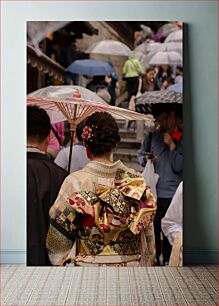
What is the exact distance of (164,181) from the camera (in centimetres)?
541

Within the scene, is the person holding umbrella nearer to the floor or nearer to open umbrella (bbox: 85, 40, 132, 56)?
→ the floor

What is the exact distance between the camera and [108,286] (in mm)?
4742

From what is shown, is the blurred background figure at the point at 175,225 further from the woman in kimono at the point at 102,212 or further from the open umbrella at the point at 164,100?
the open umbrella at the point at 164,100

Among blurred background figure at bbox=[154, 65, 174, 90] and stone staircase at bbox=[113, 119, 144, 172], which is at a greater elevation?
blurred background figure at bbox=[154, 65, 174, 90]

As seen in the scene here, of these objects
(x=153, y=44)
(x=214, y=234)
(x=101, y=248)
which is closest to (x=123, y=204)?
(x=101, y=248)

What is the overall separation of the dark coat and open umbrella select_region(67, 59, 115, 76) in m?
0.69

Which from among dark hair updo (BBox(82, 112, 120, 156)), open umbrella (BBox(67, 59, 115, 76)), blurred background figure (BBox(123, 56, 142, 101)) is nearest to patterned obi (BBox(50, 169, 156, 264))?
dark hair updo (BBox(82, 112, 120, 156))

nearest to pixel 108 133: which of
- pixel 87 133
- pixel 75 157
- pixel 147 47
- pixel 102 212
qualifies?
pixel 87 133

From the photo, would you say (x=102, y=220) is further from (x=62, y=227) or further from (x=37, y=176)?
(x=37, y=176)

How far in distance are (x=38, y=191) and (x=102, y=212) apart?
0.51m

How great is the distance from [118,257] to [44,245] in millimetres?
549

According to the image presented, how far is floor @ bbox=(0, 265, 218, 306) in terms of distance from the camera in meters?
4.41

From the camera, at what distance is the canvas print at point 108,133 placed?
5.30 metres

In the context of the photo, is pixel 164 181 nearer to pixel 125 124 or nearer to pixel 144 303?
pixel 125 124
